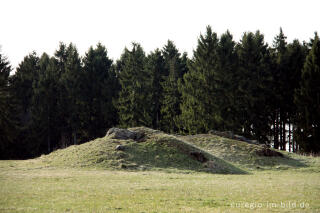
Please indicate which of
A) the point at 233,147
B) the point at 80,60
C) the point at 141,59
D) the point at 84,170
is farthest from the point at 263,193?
the point at 80,60

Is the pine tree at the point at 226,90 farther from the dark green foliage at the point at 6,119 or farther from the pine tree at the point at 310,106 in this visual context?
the dark green foliage at the point at 6,119

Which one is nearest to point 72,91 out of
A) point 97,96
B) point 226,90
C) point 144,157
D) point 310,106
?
point 97,96

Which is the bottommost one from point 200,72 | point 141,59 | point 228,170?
point 228,170

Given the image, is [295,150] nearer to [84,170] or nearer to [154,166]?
[154,166]

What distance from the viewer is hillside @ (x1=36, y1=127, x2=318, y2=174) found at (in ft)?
96.5

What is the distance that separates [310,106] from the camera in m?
47.2

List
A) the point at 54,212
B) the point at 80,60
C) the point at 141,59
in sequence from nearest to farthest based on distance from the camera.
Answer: the point at 54,212, the point at 141,59, the point at 80,60

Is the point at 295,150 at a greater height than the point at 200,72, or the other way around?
the point at 200,72

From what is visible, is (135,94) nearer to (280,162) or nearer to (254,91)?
(254,91)

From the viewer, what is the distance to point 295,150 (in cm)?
5366

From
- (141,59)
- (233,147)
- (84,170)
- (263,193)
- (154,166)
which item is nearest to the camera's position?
(263,193)

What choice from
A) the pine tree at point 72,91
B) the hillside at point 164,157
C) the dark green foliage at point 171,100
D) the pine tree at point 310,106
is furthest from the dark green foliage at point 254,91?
the pine tree at point 72,91

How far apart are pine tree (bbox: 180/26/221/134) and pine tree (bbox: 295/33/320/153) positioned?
1206 cm

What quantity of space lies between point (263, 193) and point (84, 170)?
1580 centimetres
